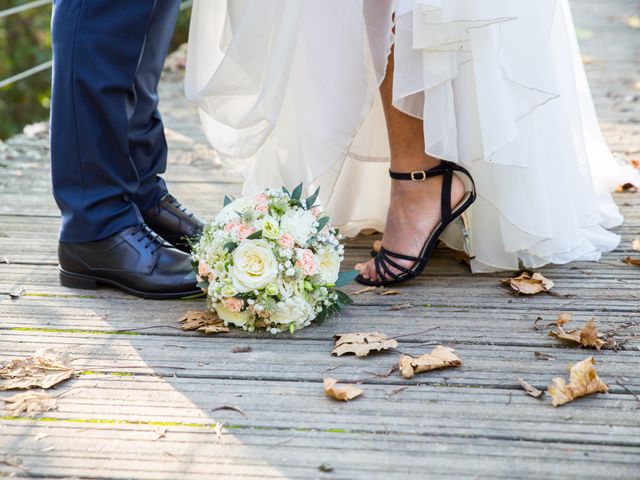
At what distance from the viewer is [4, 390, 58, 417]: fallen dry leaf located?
1.44 meters

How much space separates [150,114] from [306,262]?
0.71 meters

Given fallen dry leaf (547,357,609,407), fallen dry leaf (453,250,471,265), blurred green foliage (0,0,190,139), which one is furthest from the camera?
blurred green foliage (0,0,190,139)

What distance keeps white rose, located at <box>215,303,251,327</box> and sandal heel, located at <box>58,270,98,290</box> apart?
1.39 ft

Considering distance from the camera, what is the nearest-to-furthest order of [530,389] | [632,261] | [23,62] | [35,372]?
[530,389]
[35,372]
[632,261]
[23,62]

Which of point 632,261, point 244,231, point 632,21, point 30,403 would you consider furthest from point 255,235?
point 632,21

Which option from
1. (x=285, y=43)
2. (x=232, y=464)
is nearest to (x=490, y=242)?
(x=285, y=43)

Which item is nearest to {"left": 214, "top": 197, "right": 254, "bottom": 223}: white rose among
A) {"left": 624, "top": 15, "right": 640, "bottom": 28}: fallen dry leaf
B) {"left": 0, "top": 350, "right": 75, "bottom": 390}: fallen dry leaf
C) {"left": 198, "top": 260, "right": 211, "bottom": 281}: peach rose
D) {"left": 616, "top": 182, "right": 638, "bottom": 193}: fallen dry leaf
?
{"left": 198, "top": 260, "right": 211, "bottom": 281}: peach rose

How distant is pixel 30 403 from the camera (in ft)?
4.77

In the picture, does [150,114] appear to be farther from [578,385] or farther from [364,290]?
[578,385]

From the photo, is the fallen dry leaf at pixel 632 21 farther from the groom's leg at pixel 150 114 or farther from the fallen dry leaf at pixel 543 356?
the fallen dry leaf at pixel 543 356

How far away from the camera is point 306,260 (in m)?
1.72

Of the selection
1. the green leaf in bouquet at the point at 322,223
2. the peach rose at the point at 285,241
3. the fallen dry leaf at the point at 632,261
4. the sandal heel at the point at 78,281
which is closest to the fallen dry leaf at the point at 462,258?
the fallen dry leaf at the point at 632,261

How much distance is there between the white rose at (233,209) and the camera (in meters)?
1.80

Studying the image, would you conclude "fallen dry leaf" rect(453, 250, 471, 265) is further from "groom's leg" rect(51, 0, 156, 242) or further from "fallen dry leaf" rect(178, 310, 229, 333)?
"groom's leg" rect(51, 0, 156, 242)
